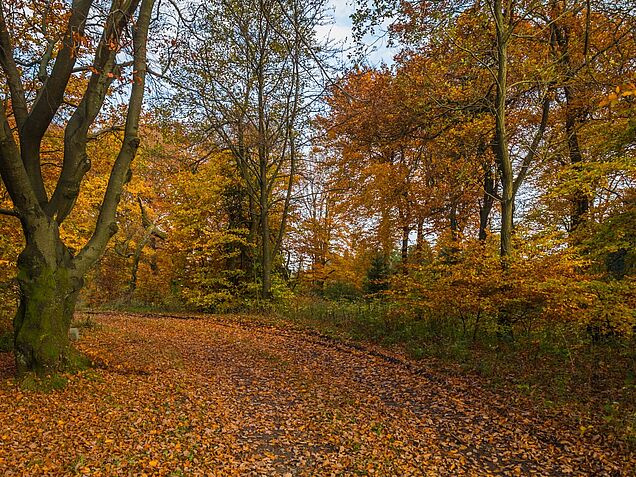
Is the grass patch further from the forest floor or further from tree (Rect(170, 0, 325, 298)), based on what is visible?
tree (Rect(170, 0, 325, 298))

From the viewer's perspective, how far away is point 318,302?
16562mm

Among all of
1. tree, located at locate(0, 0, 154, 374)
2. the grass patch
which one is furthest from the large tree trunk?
the grass patch

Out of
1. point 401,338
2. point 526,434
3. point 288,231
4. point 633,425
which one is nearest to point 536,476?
point 526,434

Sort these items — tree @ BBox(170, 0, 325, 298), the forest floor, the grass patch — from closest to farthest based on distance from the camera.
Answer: the forest floor < the grass patch < tree @ BBox(170, 0, 325, 298)

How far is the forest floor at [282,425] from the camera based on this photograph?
4281 millimetres

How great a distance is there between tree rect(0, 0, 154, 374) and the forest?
0.03 m

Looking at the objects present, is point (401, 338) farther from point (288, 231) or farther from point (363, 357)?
point (288, 231)

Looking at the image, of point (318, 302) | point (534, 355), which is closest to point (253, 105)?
point (318, 302)

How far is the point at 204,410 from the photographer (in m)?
5.57

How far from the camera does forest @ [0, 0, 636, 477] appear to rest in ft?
15.7

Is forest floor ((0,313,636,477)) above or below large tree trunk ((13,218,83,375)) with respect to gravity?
below

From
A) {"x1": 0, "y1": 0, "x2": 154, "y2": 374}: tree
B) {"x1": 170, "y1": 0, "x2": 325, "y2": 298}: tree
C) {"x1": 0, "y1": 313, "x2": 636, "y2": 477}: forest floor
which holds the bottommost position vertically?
{"x1": 0, "y1": 313, "x2": 636, "y2": 477}: forest floor

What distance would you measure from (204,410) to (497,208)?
1695 centimetres

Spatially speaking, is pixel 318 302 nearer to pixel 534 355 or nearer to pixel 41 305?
pixel 534 355
